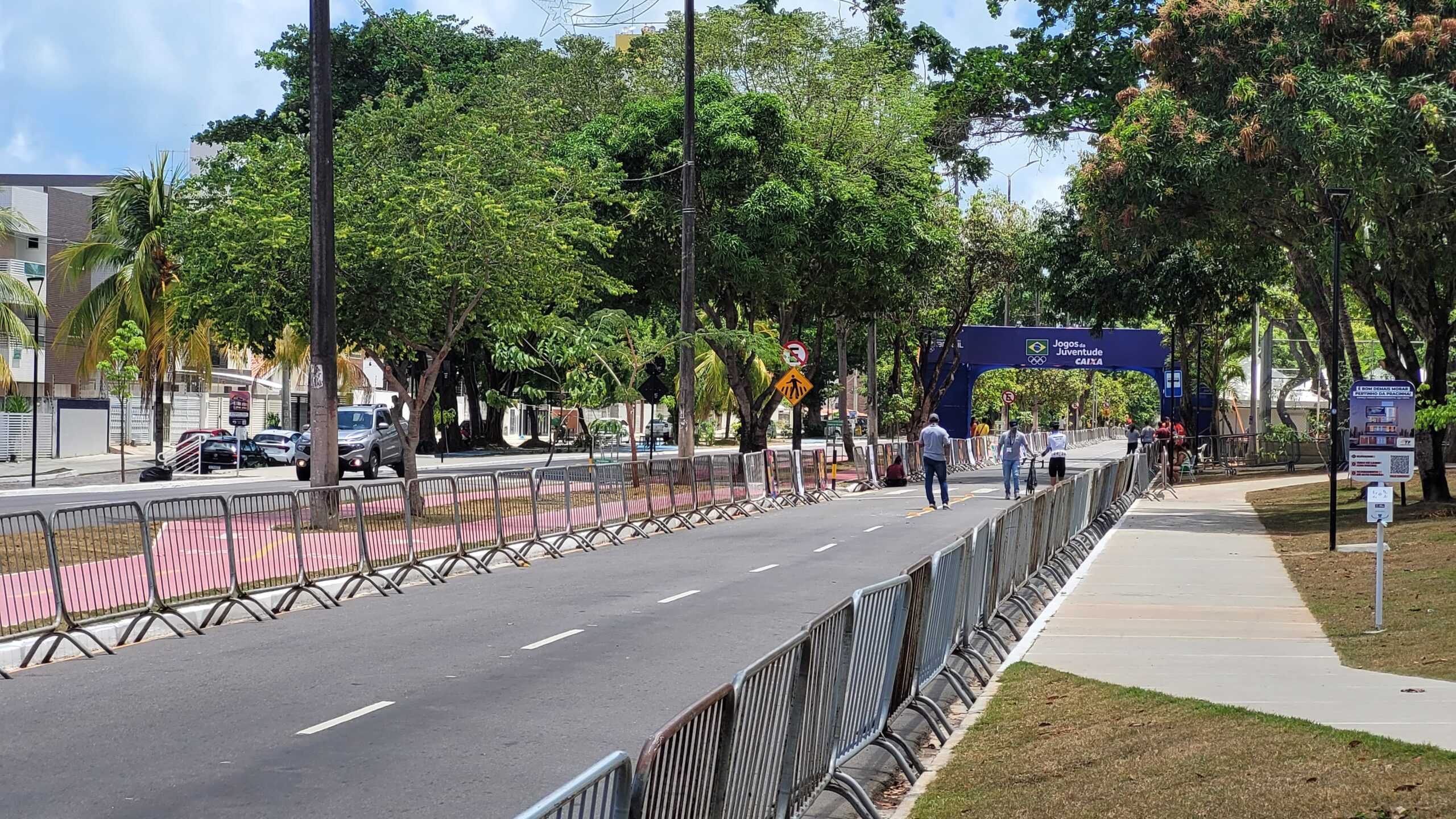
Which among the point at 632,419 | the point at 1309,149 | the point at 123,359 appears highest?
the point at 1309,149

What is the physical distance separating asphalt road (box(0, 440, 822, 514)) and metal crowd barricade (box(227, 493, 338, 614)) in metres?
7.02

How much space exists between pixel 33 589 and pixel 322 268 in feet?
27.5

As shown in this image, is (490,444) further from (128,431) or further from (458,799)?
(458,799)

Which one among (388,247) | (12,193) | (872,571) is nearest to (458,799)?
(872,571)

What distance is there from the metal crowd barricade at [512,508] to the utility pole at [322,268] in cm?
178

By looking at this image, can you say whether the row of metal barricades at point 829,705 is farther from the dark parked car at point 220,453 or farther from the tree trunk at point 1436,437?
the dark parked car at point 220,453

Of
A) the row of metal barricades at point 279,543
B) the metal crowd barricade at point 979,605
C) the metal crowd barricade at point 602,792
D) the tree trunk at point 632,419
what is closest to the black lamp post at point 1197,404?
the tree trunk at point 632,419

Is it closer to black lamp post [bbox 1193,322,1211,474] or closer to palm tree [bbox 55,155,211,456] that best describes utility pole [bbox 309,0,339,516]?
palm tree [bbox 55,155,211,456]

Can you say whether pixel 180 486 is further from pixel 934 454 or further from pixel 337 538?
pixel 337 538

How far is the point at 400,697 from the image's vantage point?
1035 cm

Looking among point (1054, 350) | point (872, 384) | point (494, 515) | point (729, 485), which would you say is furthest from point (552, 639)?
point (1054, 350)

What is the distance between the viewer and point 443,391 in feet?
223

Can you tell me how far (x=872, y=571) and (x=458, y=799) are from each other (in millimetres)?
11178

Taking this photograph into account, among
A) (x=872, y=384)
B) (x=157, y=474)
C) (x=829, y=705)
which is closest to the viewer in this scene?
(x=829, y=705)
